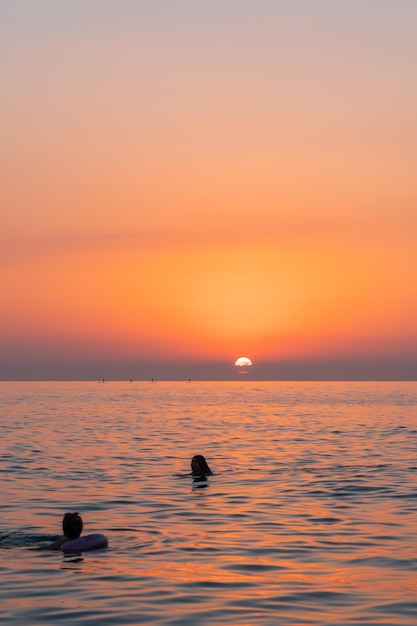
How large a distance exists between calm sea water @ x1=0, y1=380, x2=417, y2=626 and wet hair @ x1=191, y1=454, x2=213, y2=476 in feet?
1.67

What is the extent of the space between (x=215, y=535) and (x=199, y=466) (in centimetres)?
939

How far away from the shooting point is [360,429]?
56.6 meters

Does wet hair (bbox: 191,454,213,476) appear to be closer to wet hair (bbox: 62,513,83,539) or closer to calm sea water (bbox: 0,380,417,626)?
calm sea water (bbox: 0,380,417,626)

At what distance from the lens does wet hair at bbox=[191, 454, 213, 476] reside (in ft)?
94.7

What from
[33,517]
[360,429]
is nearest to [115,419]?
[360,429]

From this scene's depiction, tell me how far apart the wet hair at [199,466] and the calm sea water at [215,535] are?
509 mm

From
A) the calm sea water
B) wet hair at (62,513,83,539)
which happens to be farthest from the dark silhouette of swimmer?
the calm sea water

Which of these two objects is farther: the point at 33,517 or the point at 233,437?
the point at 233,437

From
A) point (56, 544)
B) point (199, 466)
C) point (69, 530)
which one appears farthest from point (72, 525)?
point (199, 466)

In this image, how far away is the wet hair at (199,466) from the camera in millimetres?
28859

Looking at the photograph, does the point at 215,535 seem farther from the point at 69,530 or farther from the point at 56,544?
the point at 56,544

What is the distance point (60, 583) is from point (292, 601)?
389cm

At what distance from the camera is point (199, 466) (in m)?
29.1

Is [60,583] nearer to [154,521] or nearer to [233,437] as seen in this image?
[154,521]
